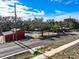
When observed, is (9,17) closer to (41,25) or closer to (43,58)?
(41,25)

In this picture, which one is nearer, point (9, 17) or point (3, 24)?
point (3, 24)

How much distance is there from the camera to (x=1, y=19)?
9006cm

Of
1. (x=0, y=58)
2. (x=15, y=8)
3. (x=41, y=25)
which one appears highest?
(x=15, y=8)

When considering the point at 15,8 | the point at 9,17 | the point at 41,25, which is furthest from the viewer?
the point at 9,17

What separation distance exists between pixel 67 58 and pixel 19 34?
102 ft

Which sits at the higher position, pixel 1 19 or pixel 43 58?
pixel 1 19

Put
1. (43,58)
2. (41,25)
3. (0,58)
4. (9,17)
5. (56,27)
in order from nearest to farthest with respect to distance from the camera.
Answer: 1. (43,58)
2. (0,58)
3. (41,25)
4. (56,27)
5. (9,17)

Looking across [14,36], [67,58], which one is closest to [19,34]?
[14,36]

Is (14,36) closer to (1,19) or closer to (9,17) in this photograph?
(1,19)

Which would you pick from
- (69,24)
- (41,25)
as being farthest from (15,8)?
(69,24)

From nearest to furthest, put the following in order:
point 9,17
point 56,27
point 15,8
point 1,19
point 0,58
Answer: point 0,58 → point 15,8 → point 56,27 → point 1,19 → point 9,17

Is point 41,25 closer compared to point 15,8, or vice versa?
point 15,8

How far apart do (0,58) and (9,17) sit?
7987 centimetres

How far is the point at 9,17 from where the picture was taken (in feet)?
336
